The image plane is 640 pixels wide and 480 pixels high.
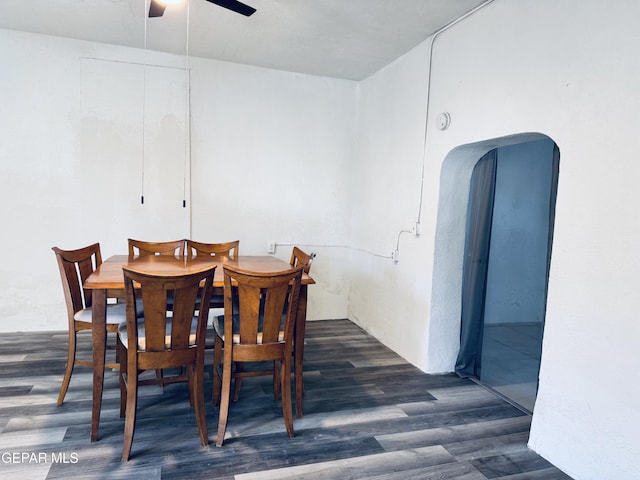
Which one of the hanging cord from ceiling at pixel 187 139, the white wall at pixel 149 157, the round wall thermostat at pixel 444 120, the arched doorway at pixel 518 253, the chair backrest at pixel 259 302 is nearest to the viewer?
the chair backrest at pixel 259 302

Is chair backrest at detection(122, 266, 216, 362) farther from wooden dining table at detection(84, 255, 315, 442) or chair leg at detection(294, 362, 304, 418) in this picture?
chair leg at detection(294, 362, 304, 418)

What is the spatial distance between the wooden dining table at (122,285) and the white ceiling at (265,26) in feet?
6.04

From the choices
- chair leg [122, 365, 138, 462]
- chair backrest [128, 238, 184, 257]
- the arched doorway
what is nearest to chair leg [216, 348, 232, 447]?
chair leg [122, 365, 138, 462]

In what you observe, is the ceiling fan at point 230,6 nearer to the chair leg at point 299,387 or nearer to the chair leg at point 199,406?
the chair leg at point 199,406

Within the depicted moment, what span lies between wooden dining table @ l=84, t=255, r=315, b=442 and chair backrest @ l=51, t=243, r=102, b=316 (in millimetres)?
156

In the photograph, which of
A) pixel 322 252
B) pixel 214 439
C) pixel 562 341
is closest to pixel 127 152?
pixel 322 252

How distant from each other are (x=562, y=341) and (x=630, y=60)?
1.38 metres

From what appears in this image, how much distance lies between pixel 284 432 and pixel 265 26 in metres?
2.94

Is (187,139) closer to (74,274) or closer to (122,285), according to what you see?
(74,274)

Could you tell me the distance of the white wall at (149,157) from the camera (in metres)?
3.70

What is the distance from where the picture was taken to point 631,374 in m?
1.82

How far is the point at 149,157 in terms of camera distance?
3.99 metres

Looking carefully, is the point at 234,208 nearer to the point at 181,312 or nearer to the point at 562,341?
the point at 181,312

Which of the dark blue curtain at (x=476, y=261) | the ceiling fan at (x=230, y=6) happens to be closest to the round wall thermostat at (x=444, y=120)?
the dark blue curtain at (x=476, y=261)
